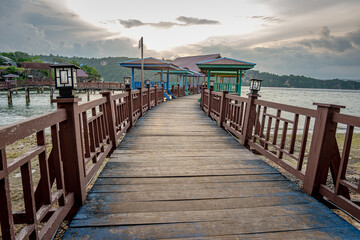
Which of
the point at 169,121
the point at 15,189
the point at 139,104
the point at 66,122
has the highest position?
the point at 66,122

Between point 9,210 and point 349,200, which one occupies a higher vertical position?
point 9,210

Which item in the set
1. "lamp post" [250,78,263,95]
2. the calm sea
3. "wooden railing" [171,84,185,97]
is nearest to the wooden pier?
"lamp post" [250,78,263,95]

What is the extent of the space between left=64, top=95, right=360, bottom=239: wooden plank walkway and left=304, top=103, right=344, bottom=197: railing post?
0.87ft

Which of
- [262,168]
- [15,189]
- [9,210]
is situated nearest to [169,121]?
[262,168]

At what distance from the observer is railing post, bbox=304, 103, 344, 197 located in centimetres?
236

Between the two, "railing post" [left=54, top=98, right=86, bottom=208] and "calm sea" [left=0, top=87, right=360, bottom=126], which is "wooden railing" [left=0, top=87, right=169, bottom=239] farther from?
"calm sea" [left=0, top=87, right=360, bottom=126]

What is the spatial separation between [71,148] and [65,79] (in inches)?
30.7

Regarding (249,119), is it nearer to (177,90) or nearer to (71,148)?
(71,148)

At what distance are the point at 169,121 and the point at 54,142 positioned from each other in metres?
5.65

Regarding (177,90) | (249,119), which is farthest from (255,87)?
(177,90)

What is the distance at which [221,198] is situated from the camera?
251 centimetres

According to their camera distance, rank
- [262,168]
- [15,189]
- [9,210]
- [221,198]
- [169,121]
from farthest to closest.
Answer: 1. [169,121]
2. [15,189]
3. [262,168]
4. [221,198]
5. [9,210]

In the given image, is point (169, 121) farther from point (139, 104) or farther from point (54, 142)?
point (54, 142)

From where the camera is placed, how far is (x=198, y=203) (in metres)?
2.39
